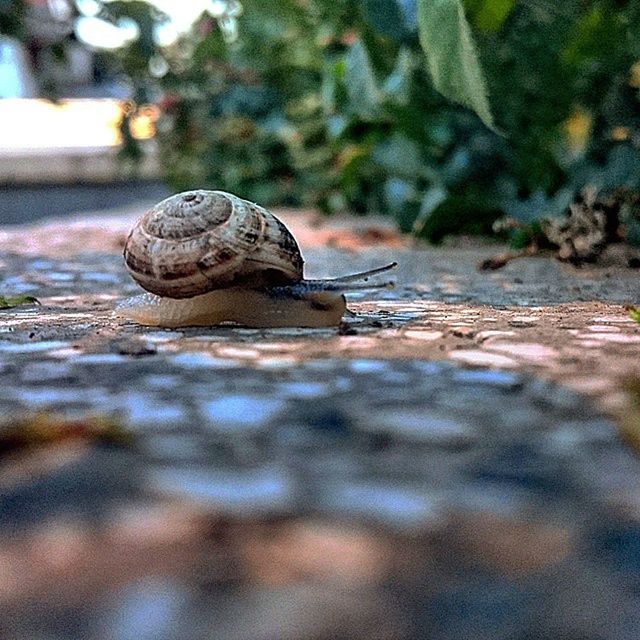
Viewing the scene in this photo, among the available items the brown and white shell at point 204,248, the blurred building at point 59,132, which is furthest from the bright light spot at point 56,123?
the brown and white shell at point 204,248

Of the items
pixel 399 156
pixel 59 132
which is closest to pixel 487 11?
pixel 399 156

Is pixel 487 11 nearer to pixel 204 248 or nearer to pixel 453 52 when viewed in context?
pixel 453 52

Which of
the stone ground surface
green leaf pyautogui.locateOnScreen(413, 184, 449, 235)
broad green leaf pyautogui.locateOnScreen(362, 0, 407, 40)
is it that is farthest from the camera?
green leaf pyautogui.locateOnScreen(413, 184, 449, 235)

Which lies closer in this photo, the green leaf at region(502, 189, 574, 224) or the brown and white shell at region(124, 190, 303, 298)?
the brown and white shell at region(124, 190, 303, 298)

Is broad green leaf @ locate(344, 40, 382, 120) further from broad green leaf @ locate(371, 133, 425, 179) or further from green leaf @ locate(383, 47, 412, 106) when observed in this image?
broad green leaf @ locate(371, 133, 425, 179)

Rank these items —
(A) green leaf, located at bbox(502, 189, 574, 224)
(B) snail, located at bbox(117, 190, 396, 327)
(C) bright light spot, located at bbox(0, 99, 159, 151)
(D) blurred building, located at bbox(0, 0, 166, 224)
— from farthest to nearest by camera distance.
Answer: (C) bright light spot, located at bbox(0, 99, 159, 151)
(D) blurred building, located at bbox(0, 0, 166, 224)
(A) green leaf, located at bbox(502, 189, 574, 224)
(B) snail, located at bbox(117, 190, 396, 327)

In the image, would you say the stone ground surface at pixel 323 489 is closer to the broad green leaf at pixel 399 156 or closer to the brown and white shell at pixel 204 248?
the brown and white shell at pixel 204 248

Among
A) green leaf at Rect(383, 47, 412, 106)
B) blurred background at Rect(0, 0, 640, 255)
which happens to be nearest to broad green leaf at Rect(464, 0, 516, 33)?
blurred background at Rect(0, 0, 640, 255)

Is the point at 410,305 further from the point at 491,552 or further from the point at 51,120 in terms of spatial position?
the point at 51,120
